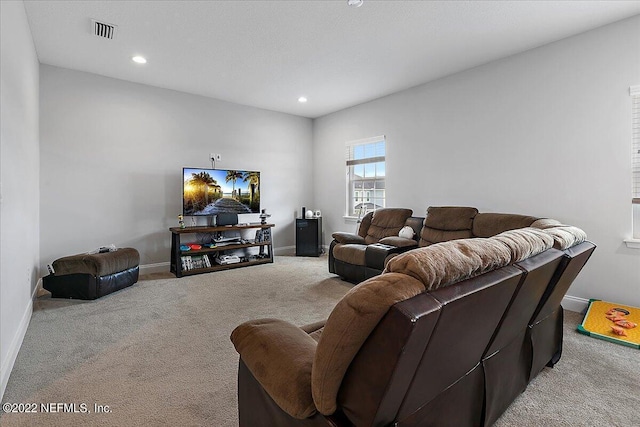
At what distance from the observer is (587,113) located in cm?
317

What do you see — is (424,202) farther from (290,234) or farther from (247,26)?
(247,26)

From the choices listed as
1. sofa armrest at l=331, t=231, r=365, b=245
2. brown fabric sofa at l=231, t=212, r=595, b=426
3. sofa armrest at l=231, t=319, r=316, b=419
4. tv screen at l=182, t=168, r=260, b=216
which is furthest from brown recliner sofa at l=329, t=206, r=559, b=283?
sofa armrest at l=231, t=319, r=316, b=419

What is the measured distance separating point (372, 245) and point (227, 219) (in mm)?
2414

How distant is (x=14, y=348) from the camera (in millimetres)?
2217

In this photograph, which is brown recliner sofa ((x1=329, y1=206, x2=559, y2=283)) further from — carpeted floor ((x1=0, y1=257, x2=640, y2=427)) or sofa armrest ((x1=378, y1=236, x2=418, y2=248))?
carpeted floor ((x1=0, y1=257, x2=640, y2=427))

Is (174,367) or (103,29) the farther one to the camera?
(103,29)

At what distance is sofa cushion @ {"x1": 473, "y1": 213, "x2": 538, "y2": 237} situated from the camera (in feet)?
10.9

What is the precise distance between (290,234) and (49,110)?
4.09 metres

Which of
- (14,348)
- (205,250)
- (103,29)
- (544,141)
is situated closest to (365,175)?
(544,141)

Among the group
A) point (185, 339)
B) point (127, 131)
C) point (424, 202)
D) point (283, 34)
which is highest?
point (283, 34)

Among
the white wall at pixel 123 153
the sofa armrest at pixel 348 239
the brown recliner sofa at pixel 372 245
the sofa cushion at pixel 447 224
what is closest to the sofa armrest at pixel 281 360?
the brown recliner sofa at pixel 372 245

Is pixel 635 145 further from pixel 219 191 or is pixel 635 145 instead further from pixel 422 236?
pixel 219 191

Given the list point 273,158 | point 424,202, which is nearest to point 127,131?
point 273,158

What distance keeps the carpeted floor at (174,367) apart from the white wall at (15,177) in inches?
8.7
